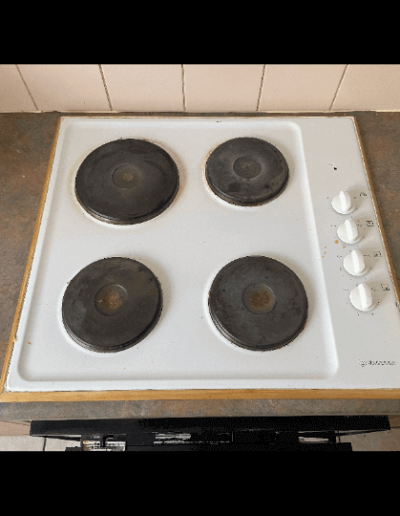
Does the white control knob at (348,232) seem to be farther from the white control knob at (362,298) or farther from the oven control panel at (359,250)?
the white control knob at (362,298)

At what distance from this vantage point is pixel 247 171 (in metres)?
0.87

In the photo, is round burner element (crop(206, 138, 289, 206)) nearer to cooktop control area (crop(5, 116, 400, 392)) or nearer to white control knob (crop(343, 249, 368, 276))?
cooktop control area (crop(5, 116, 400, 392))

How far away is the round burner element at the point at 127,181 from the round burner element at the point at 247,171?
3.8 inches

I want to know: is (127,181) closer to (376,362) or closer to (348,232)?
(348,232)

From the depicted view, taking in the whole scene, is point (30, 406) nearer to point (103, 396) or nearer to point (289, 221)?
point (103, 396)

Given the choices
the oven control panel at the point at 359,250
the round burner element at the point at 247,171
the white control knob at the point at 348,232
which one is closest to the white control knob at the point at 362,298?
the oven control panel at the point at 359,250

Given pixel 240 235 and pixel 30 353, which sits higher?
pixel 240 235

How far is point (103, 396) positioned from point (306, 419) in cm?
38

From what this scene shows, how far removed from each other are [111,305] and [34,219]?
285mm

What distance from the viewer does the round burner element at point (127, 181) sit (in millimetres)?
832

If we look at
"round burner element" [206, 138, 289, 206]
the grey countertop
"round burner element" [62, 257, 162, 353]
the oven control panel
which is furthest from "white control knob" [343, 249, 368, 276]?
"round burner element" [62, 257, 162, 353]

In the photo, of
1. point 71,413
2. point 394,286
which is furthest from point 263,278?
point 71,413

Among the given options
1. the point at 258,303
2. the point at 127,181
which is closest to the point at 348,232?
the point at 258,303
